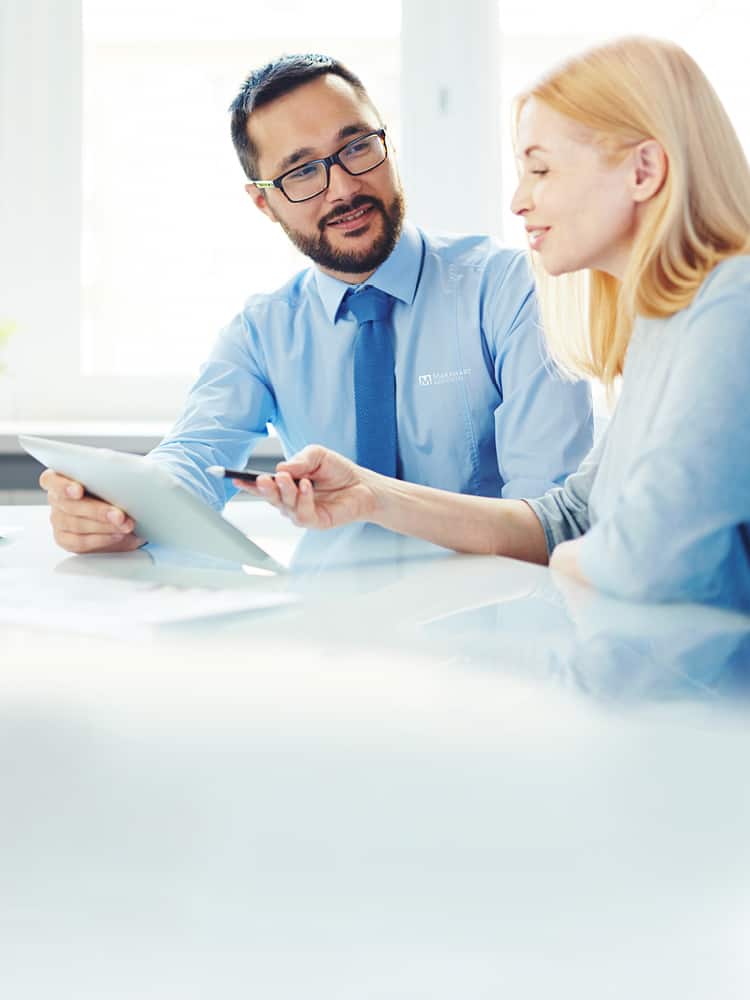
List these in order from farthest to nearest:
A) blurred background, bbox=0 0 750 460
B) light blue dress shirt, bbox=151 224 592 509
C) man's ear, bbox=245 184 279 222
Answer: blurred background, bbox=0 0 750 460 < man's ear, bbox=245 184 279 222 < light blue dress shirt, bbox=151 224 592 509

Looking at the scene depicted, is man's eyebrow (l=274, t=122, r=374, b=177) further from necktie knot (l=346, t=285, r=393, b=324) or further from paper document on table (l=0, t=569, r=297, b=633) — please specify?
paper document on table (l=0, t=569, r=297, b=633)

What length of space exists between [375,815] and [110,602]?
1.88 ft

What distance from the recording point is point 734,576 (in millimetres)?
1122

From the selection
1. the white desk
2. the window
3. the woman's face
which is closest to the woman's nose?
the woman's face

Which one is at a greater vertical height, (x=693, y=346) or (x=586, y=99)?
(x=586, y=99)

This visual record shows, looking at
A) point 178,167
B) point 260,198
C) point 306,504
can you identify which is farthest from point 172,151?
point 306,504

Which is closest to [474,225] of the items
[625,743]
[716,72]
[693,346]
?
[716,72]

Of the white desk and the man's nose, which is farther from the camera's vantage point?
the man's nose

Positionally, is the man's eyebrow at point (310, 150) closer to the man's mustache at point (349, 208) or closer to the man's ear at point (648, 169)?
the man's mustache at point (349, 208)

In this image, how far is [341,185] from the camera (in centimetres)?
204

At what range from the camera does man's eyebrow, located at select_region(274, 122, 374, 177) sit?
2.00m

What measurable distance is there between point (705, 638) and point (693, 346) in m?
0.41

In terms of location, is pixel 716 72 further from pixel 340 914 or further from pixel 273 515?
pixel 340 914

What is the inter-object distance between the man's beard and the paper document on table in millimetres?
1112
